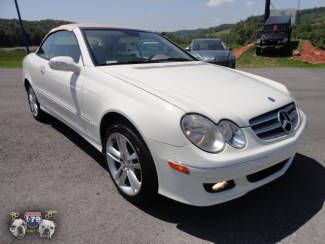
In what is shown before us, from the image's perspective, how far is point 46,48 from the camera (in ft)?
14.4

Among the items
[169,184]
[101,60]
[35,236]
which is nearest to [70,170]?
[35,236]

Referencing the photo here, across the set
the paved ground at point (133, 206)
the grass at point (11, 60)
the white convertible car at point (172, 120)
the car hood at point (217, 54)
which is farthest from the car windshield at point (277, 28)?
the white convertible car at point (172, 120)

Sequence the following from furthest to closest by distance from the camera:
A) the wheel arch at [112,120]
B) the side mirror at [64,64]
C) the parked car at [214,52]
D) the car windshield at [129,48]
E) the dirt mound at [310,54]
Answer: the dirt mound at [310,54]
the parked car at [214,52]
the car windshield at [129,48]
the side mirror at [64,64]
the wheel arch at [112,120]

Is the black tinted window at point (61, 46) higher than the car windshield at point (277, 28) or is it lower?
higher

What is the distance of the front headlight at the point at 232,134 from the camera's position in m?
2.11

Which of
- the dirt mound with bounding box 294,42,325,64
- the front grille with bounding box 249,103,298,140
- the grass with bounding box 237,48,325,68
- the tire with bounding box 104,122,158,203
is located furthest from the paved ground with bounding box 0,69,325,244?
the dirt mound with bounding box 294,42,325,64

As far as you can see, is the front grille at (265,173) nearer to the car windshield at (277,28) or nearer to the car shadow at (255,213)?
the car shadow at (255,213)

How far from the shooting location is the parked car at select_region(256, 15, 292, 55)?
57.0 ft

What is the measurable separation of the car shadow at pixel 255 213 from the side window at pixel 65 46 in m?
1.93

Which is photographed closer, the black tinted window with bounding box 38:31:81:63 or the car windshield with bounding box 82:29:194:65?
the car windshield with bounding box 82:29:194:65

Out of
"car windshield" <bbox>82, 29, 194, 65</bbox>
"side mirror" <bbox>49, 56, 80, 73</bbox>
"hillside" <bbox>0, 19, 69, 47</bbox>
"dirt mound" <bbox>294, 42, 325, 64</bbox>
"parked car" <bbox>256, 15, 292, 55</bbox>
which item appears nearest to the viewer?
"side mirror" <bbox>49, 56, 80, 73</bbox>

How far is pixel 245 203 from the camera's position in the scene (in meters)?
2.59

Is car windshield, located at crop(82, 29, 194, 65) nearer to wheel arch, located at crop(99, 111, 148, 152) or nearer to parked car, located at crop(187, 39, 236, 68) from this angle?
wheel arch, located at crop(99, 111, 148, 152)

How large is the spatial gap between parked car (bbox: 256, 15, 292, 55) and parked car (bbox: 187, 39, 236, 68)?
7.10 meters
